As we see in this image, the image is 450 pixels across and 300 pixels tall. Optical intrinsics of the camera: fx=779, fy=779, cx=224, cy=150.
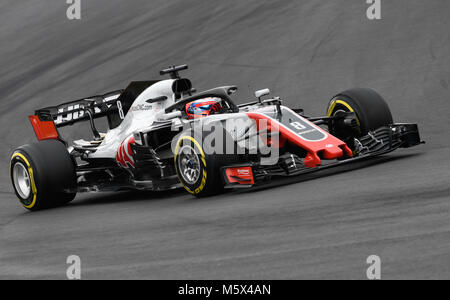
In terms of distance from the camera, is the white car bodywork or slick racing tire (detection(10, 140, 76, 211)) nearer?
slick racing tire (detection(10, 140, 76, 211))

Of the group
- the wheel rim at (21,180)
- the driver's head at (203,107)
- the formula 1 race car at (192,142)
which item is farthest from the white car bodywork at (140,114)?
the wheel rim at (21,180)

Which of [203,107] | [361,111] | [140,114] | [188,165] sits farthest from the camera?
[140,114]

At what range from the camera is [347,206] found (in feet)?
23.0

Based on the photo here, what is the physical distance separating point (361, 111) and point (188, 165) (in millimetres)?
2301

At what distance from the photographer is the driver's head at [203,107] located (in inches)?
381

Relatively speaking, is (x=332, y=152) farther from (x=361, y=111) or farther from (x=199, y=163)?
(x=199, y=163)

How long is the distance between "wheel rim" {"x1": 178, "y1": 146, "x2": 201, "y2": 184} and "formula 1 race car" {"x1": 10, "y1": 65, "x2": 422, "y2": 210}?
0.04 ft

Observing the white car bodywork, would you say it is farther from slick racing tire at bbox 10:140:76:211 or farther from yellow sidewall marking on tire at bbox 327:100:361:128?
yellow sidewall marking on tire at bbox 327:100:361:128

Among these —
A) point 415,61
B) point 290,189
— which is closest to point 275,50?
point 415,61

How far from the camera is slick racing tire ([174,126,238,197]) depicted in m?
8.52

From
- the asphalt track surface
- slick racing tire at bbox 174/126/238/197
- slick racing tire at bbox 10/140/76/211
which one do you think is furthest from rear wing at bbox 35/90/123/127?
slick racing tire at bbox 174/126/238/197

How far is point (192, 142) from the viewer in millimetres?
8648

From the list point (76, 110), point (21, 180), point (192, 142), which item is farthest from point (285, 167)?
point (76, 110)

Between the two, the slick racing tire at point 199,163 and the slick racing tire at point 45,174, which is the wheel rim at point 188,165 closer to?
the slick racing tire at point 199,163
